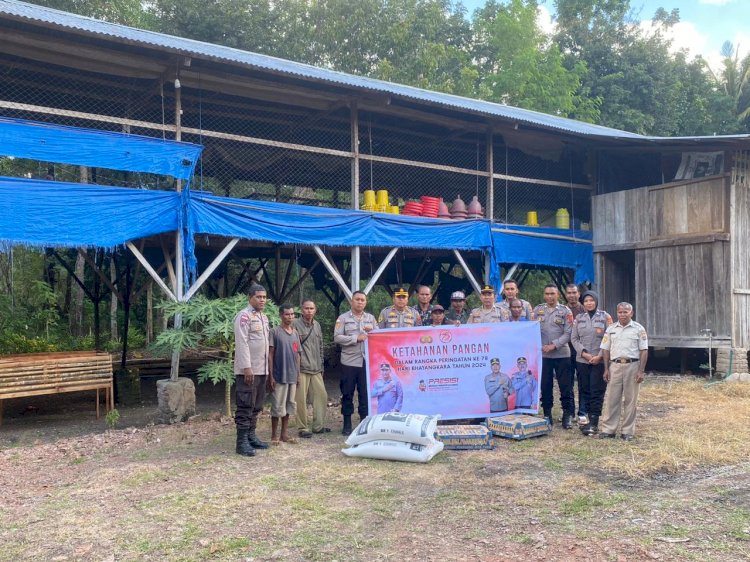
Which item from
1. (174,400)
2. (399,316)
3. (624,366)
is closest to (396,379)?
(399,316)

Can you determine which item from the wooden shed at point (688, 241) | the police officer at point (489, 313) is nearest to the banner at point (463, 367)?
the police officer at point (489, 313)

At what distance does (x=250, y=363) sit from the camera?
6098 mm

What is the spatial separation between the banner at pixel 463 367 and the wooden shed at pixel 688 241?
624cm

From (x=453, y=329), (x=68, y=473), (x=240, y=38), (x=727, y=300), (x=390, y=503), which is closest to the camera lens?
(x=390, y=503)

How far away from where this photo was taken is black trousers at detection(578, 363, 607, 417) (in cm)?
689

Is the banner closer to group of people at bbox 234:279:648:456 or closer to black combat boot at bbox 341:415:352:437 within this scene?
group of people at bbox 234:279:648:456

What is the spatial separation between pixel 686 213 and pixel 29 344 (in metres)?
13.4

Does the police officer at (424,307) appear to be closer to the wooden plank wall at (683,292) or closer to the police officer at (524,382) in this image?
the police officer at (524,382)

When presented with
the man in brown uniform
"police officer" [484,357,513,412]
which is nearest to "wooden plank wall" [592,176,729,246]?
"police officer" [484,357,513,412]

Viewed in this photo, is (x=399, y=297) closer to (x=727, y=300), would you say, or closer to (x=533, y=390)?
(x=533, y=390)

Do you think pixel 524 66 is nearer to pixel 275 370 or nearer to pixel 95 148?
pixel 95 148

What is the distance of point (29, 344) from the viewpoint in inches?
504

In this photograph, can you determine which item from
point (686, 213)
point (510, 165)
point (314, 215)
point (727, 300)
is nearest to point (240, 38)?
point (510, 165)

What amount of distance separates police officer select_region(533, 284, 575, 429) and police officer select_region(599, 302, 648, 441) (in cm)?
49
